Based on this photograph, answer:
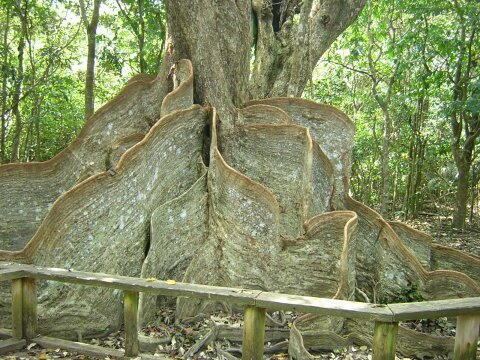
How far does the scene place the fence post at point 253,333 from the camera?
317 cm

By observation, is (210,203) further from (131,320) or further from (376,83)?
(376,83)

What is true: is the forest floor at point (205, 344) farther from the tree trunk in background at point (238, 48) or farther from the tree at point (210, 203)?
the tree trunk in background at point (238, 48)

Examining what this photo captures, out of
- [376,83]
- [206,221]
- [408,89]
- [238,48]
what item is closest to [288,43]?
[238,48]

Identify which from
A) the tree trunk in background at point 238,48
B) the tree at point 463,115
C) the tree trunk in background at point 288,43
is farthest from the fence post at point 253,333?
the tree at point 463,115

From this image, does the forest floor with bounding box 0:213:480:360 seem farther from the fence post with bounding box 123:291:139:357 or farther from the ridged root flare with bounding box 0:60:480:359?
the fence post with bounding box 123:291:139:357

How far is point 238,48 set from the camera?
577 centimetres

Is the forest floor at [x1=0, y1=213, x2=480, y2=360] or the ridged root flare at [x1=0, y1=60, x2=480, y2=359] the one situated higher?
the ridged root flare at [x1=0, y1=60, x2=480, y2=359]

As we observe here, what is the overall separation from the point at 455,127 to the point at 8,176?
357 inches

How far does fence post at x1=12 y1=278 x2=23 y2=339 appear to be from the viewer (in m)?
3.74

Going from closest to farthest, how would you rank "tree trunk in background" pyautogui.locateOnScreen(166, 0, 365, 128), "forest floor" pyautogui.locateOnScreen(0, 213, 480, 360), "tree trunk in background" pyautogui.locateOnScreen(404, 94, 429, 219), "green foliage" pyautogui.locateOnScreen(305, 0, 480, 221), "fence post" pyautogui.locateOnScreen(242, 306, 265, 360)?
"fence post" pyautogui.locateOnScreen(242, 306, 265, 360)
"forest floor" pyautogui.locateOnScreen(0, 213, 480, 360)
"tree trunk in background" pyautogui.locateOnScreen(166, 0, 365, 128)
"green foliage" pyautogui.locateOnScreen(305, 0, 480, 221)
"tree trunk in background" pyautogui.locateOnScreen(404, 94, 429, 219)

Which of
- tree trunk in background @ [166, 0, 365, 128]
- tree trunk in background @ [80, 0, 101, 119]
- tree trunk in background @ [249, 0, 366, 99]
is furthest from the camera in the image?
tree trunk in background @ [80, 0, 101, 119]

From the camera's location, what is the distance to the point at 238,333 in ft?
13.3

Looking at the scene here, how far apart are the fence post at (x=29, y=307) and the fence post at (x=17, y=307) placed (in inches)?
0.8

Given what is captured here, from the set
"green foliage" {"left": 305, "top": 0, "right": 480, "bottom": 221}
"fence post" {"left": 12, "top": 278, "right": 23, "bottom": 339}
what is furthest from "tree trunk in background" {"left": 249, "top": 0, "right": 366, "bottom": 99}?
"fence post" {"left": 12, "top": 278, "right": 23, "bottom": 339}
